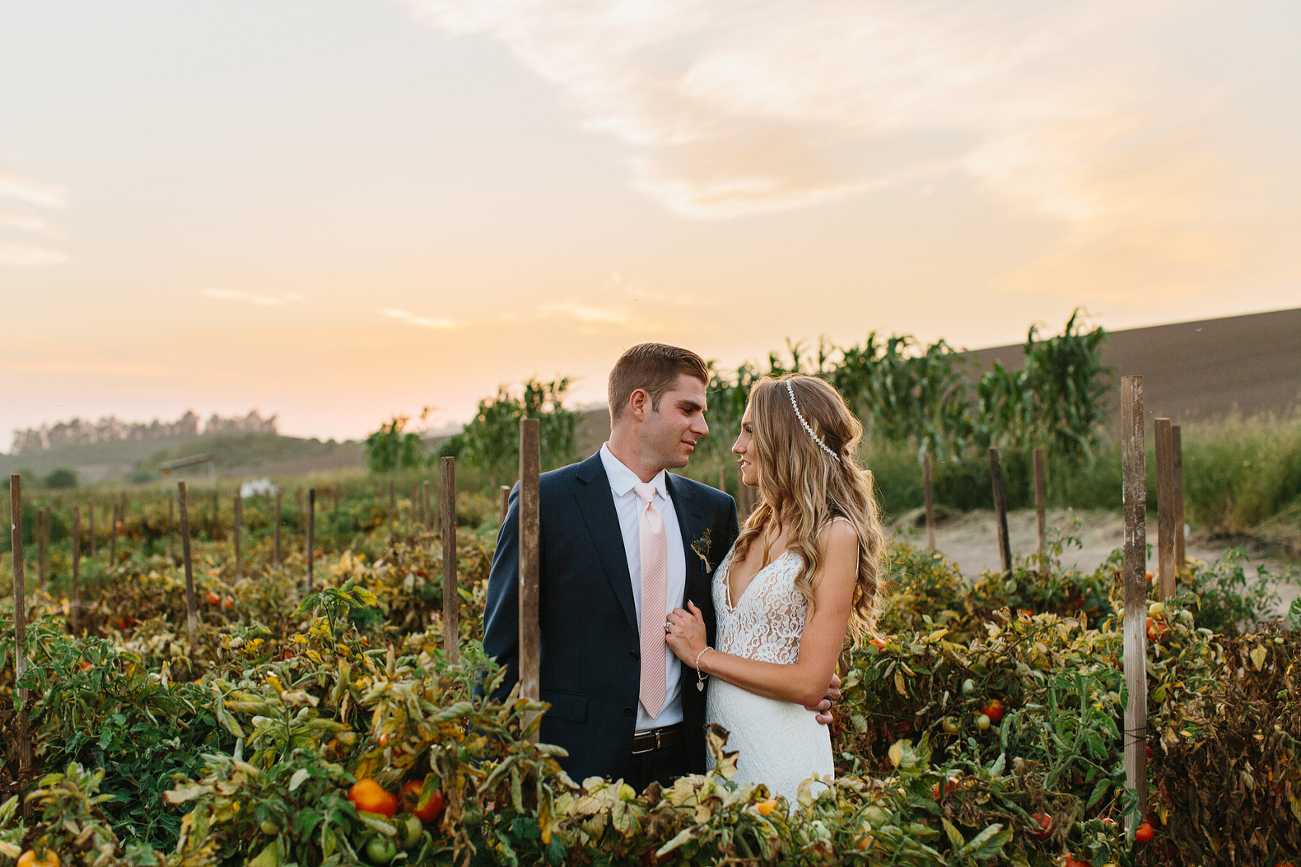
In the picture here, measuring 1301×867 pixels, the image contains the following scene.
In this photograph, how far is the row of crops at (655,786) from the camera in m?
1.40

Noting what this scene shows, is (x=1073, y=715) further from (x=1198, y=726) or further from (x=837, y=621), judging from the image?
(x=837, y=621)

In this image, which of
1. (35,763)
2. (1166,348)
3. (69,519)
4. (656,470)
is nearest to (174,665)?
(35,763)

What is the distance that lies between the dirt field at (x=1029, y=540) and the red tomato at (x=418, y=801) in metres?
6.97

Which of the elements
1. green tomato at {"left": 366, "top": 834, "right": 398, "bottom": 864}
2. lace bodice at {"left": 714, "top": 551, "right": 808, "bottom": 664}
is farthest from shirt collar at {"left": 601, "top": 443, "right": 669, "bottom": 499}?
green tomato at {"left": 366, "top": 834, "right": 398, "bottom": 864}

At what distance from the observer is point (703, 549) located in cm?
244

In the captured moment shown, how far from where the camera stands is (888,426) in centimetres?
1478

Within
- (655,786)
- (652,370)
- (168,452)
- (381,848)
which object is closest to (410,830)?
(381,848)

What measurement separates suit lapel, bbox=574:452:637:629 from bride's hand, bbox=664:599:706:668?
116 millimetres

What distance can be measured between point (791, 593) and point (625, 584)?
1.42ft

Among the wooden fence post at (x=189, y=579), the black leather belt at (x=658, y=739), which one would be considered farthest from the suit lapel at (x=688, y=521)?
the wooden fence post at (x=189, y=579)

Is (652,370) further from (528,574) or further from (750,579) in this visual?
(528,574)

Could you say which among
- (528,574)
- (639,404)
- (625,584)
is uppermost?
(639,404)

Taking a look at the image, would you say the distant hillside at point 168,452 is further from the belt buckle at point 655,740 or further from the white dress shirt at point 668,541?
the belt buckle at point 655,740

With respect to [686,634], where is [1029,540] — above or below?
below
